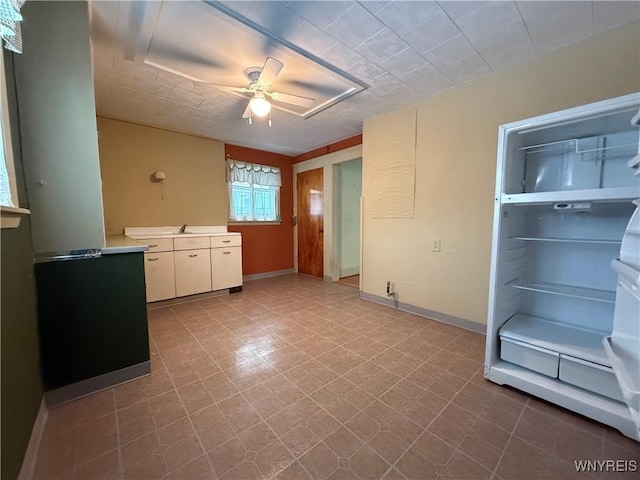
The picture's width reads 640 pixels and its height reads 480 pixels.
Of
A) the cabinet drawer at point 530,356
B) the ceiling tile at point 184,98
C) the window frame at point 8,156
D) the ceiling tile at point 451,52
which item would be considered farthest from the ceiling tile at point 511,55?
the window frame at point 8,156

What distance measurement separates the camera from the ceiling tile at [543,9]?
1.53 meters

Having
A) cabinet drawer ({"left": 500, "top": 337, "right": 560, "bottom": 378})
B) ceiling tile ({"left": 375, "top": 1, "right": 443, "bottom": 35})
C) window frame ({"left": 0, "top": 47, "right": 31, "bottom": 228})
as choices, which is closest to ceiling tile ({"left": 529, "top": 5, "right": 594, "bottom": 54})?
ceiling tile ({"left": 375, "top": 1, "right": 443, "bottom": 35})

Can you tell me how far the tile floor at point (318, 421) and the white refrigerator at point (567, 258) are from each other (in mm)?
180

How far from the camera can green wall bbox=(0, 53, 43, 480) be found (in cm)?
95

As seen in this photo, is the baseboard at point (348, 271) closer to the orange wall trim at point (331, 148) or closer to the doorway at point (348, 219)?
the doorway at point (348, 219)

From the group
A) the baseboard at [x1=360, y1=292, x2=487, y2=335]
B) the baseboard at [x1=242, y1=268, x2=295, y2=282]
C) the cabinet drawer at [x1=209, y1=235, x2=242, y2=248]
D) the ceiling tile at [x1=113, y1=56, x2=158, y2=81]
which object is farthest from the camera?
the baseboard at [x1=242, y1=268, x2=295, y2=282]

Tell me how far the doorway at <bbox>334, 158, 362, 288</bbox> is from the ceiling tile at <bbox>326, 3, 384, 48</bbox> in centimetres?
265

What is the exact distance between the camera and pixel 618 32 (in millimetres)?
1711

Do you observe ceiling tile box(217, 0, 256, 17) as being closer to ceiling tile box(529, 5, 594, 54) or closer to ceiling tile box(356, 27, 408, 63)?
ceiling tile box(356, 27, 408, 63)

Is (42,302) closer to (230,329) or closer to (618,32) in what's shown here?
(230,329)

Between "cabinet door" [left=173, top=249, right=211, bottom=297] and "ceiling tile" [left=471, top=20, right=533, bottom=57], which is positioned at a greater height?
"ceiling tile" [left=471, top=20, right=533, bottom=57]

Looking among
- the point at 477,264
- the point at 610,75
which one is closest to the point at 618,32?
the point at 610,75

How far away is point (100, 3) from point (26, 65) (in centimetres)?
56

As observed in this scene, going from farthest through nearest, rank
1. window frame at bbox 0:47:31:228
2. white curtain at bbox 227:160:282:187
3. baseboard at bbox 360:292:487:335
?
white curtain at bbox 227:160:282:187 → baseboard at bbox 360:292:487:335 → window frame at bbox 0:47:31:228
